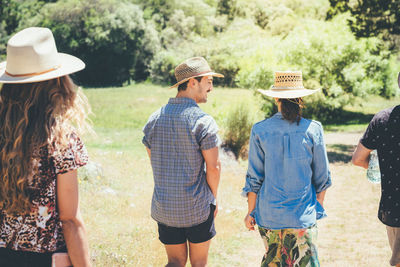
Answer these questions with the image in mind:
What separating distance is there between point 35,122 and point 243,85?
14.9 metres

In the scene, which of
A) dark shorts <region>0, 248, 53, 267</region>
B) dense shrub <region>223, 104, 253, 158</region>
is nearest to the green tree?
dense shrub <region>223, 104, 253, 158</region>

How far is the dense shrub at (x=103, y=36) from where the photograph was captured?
40.7 meters

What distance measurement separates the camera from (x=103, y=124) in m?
18.1

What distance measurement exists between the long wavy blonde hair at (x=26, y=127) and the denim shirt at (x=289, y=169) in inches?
55.2

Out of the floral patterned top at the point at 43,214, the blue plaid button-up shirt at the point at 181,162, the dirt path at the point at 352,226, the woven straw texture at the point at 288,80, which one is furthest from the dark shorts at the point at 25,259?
the dirt path at the point at 352,226

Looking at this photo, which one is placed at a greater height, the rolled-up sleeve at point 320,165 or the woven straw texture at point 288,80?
the woven straw texture at point 288,80

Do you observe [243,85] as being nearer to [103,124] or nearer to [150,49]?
[103,124]

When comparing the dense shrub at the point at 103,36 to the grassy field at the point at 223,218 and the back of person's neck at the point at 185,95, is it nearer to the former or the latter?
the grassy field at the point at 223,218

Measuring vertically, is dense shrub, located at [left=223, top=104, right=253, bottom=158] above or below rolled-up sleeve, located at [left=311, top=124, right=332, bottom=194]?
below

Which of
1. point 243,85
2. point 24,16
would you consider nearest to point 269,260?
point 243,85

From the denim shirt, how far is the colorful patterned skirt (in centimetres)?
7

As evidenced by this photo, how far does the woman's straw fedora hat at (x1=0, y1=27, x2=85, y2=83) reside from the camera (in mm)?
1989

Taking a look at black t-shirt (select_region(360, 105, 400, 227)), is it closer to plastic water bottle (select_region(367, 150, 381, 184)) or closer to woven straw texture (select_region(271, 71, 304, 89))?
plastic water bottle (select_region(367, 150, 381, 184))

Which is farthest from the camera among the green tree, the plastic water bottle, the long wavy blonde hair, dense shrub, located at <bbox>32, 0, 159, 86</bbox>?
dense shrub, located at <bbox>32, 0, 159, 86</bbox>
